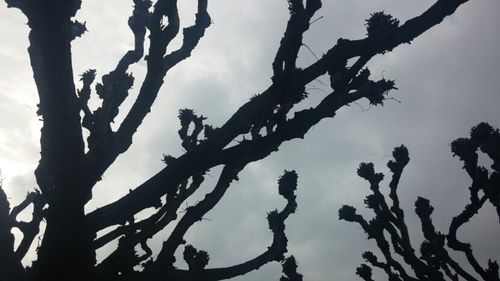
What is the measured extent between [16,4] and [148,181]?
2619 mm

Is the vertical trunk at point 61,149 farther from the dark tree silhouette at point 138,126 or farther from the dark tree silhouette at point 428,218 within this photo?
the dark tree silhouette at point 428,218

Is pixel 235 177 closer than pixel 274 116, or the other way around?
pixel 274 116

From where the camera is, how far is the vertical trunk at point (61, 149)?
121 inches

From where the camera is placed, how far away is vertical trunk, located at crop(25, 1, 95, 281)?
10.1 ft

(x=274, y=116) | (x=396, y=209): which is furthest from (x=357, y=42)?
(x=396, y=209)

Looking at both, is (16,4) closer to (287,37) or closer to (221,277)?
(287,37)

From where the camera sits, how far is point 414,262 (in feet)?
27.0

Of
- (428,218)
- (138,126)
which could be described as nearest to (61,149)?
(138,126)

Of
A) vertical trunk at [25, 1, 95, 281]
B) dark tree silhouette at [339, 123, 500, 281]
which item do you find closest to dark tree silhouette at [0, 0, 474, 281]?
vertical trunk at [25, 1, 95, 281]

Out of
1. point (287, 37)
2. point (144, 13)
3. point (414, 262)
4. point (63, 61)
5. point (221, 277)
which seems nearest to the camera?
point (63, 61)

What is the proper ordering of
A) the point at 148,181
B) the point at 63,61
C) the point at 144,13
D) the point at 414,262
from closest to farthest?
the point at 63,61, the point at 148,181, the point at 144,13, the point at 414,262

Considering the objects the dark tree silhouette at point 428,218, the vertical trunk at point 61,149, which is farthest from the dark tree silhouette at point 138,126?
the dark tree silhouette at point 428,218

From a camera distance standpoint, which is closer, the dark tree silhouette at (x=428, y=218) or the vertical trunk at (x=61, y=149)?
the vertical trunk at (x=61, y=149)

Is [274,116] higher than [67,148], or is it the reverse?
[274,116]
